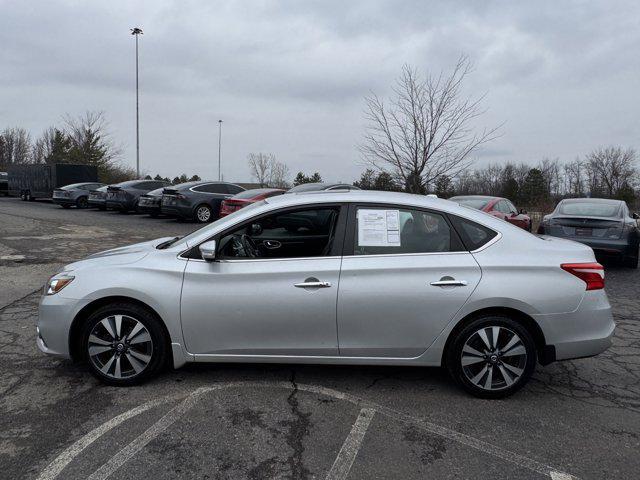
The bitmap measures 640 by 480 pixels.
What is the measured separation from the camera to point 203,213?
57.7 ft

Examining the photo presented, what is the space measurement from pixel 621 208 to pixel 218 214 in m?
12.6

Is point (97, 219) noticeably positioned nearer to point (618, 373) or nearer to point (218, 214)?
point (218, 214)

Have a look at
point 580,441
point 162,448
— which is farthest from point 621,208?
point 162,448

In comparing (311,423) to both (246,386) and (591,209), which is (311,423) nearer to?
(246,386)

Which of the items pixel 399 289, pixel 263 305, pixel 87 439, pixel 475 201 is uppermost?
pixel 475 201

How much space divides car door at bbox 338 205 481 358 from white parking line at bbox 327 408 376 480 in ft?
1.54

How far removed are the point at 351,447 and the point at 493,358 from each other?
4.35 ft

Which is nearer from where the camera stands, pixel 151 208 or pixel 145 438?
pixel 145 438

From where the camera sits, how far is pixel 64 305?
12.3 ft

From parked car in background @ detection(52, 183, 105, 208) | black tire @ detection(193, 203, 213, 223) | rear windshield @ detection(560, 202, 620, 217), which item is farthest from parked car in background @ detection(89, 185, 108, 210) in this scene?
rear windshield @ detection(560, 202, 620, 217)

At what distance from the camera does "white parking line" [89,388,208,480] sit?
2.71 meters

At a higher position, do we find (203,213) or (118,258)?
(118,258)

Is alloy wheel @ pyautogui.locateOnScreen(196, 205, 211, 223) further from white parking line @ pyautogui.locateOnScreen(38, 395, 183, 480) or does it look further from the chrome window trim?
the chrome window trim

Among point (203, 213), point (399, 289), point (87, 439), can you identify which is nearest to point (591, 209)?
point (399, 289)
